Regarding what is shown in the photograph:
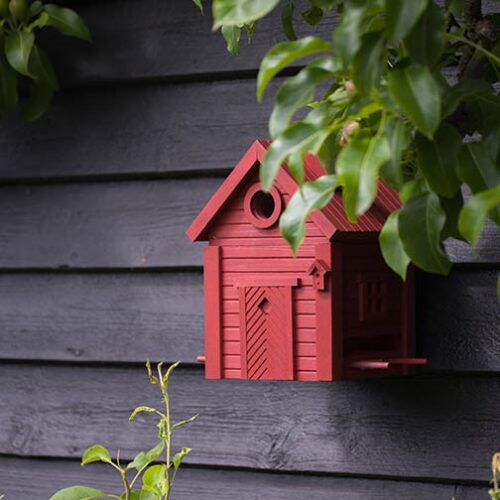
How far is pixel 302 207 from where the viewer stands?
107 cm

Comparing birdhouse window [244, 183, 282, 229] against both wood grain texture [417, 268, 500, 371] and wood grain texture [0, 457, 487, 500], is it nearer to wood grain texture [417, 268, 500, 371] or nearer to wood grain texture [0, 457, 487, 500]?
wood grain texture [417, 268, 500, 371]

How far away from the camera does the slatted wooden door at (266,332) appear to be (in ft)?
5.04

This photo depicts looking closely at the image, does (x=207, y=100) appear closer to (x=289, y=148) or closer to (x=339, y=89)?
(x=339, y=89)

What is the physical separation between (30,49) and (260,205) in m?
0.50

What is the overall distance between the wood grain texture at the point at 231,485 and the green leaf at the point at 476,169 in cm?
73

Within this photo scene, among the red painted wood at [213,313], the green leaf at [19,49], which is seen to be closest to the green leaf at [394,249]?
the red painted wood at [213,313]

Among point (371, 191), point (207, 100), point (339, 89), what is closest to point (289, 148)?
point (371, 191)

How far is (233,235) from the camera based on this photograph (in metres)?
1.60

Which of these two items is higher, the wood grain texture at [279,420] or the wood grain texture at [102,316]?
the wood grain texture at [102,316]

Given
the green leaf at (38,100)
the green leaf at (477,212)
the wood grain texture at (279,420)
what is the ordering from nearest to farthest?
the green leaf at (477,212), the wood grain texture at (279,420), the green leaf at (38,100)

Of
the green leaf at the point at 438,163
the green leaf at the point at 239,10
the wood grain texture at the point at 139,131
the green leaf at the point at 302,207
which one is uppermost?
the wood grain texture at the point at 139,131

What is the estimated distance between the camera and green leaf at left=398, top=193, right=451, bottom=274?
1047mm

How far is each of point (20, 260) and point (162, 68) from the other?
0.43 meters

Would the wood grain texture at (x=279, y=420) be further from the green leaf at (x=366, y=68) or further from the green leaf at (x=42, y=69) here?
the green leaf at (x=366, y=68)
